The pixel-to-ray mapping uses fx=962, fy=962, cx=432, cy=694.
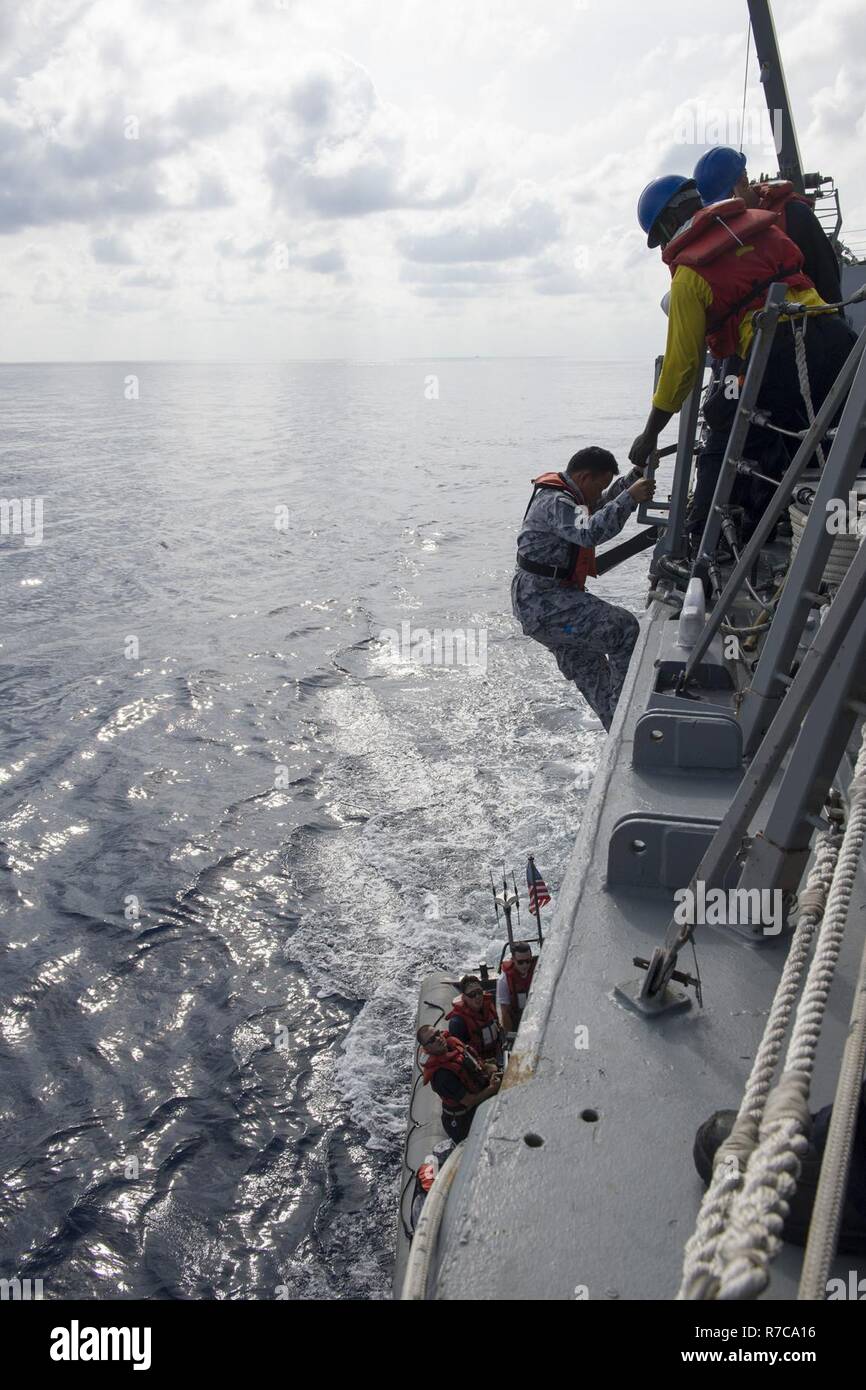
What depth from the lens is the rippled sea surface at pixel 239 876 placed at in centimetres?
552

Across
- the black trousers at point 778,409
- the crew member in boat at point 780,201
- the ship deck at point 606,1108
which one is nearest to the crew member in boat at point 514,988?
the ship deck at point 606,1108

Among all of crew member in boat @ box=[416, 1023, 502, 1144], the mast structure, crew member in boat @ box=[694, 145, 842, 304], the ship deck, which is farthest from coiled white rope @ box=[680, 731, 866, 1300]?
the mast structure

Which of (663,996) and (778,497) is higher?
(778,497)

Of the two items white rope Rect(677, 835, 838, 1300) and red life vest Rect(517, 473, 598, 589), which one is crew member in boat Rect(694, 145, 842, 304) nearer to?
red life vest Rect(517, 473, 598, 589)

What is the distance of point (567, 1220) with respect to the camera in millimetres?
1798

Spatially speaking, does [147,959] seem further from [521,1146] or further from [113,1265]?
[521,1146]

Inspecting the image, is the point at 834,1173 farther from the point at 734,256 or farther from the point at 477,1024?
the point at 734,256

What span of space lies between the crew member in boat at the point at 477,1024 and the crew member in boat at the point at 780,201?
14.2 feet

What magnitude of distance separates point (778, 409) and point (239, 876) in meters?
6.08

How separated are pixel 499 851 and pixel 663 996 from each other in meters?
6.48

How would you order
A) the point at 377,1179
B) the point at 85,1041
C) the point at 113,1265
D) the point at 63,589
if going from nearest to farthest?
the point at 113,1265, the point at 377,1179, the point at 85,1041, the point at 63,589
